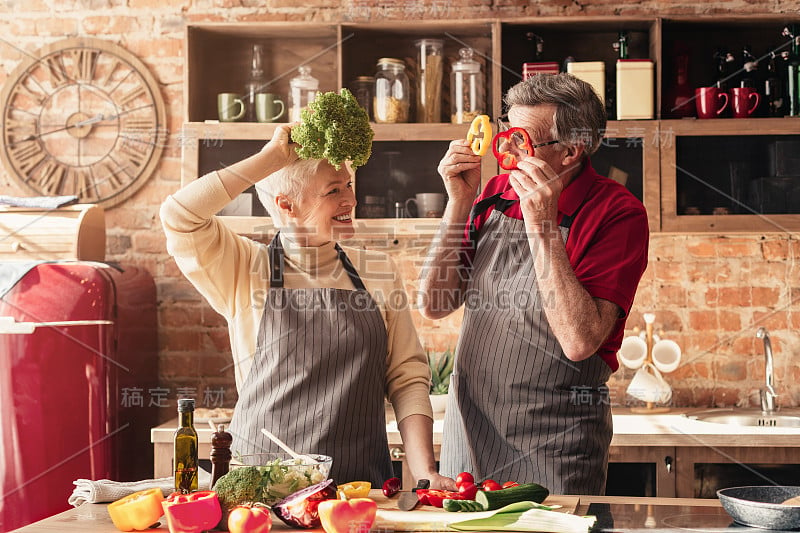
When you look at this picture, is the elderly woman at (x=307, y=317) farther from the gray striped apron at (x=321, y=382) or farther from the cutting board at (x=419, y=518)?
the cutting board at (x=419, y=518)

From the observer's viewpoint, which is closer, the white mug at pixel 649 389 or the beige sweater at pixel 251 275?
the beige sweater at pixel 251 275

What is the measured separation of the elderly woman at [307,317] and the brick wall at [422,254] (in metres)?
1.76

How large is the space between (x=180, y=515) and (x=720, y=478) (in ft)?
7.32

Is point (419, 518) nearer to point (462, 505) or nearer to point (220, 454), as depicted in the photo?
point (462, 505)

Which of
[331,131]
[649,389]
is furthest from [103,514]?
[649,389]

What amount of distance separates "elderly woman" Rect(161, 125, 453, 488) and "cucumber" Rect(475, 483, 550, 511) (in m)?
0.21

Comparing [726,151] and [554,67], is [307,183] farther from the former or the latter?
[726,151]

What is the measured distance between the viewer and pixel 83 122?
151 inches

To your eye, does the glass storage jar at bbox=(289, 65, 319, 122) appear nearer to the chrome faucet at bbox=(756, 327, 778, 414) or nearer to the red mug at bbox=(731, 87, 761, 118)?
the red mug at bbox=(731, 87, 761, 118)

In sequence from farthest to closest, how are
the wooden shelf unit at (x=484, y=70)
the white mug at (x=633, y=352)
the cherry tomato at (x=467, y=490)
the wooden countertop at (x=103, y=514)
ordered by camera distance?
1. the white mug at (x=633, y=352)
2. the wooden shelf unit at (x=484, y=70)
3. the cherry tomato at (x=467, y=490)
4. the wooden countertop at (x=103, y=514)

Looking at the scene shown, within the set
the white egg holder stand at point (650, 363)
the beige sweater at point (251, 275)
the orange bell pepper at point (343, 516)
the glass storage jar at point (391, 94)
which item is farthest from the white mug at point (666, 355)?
the orange bell pepper at point (343, 516)

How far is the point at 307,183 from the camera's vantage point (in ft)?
6.53

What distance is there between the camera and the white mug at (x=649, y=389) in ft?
11.5

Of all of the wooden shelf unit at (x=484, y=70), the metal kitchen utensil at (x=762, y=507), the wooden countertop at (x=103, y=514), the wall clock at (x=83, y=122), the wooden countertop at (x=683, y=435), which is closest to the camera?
the metal kitchen utensil at (x=762, y=507)
